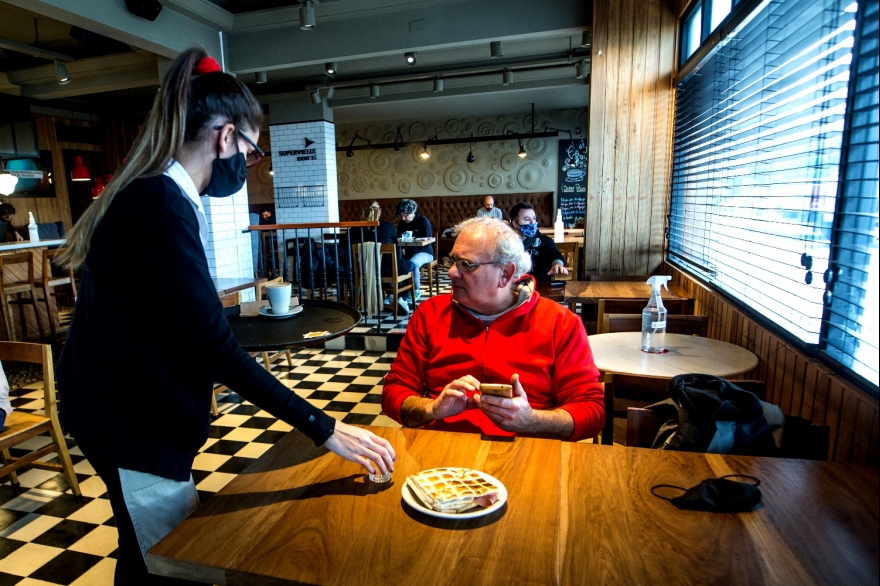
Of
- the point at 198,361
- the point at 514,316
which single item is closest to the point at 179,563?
the point at 198,361

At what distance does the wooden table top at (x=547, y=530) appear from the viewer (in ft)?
2.84

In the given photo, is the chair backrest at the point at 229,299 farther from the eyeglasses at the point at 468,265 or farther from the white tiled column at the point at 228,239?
the eyeglasses at the point at 468,265

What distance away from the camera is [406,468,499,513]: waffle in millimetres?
1032

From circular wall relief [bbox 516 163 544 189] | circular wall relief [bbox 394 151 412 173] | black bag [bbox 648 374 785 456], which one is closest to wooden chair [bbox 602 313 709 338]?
black bag [bbox 648 374 785 456]

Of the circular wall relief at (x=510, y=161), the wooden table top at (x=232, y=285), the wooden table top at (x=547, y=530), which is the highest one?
the circular wall relief at (x=510, y=161)

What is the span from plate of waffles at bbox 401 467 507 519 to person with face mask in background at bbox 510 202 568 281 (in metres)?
3.70

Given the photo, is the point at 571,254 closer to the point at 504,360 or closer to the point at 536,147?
the point at 504,360

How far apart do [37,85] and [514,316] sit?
34.2 ft

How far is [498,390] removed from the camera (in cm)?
137

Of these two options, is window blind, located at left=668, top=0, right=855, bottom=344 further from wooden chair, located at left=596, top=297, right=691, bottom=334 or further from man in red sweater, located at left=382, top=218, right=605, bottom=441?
man in red sweater, located at left=382, top=218, right=605, bottom=441

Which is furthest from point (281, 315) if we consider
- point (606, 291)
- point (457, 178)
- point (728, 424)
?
point (457, 178)

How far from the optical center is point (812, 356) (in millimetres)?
1844

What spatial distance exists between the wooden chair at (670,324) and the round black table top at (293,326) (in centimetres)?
142

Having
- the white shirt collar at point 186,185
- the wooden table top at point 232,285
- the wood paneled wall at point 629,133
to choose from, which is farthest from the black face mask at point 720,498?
the wooden table top at point 232,285
